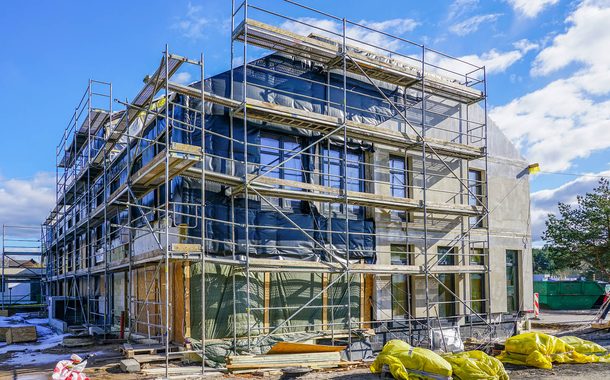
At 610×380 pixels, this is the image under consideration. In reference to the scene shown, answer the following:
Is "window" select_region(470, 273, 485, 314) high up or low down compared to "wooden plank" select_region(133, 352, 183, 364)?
up

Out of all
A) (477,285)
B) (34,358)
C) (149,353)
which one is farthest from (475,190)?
(34,358)

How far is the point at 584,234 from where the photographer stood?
3366 centimetres

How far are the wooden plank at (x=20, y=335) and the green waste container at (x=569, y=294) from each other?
102 feet

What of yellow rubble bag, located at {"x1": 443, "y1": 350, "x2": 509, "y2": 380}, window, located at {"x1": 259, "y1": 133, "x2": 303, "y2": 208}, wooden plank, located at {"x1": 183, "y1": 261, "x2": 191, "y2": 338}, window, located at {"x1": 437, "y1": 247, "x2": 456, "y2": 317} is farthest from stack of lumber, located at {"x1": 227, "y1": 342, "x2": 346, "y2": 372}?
window, located at {"x1": 437, "y1": 247, "x2": 456, "y2": 317}

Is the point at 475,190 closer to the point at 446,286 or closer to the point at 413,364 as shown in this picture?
the point at 446,286

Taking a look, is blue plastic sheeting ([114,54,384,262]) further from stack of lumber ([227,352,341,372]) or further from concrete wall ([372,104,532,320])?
stack of lumber ([227,352,341,372])

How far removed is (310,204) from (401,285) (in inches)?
165

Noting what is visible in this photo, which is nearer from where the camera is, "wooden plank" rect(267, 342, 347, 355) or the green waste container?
"wooden plank" rect(267, 342, 347, 355)

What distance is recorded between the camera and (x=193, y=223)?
13906 millimetres

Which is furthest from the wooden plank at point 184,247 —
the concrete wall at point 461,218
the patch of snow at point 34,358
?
the concrete wall at point 461,218

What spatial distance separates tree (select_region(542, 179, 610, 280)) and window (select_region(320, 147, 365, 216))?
2223cm

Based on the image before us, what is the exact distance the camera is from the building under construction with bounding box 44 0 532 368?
1369 cm

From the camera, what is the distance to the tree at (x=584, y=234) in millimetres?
33156

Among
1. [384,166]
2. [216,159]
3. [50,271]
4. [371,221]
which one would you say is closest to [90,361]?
[216,159]
